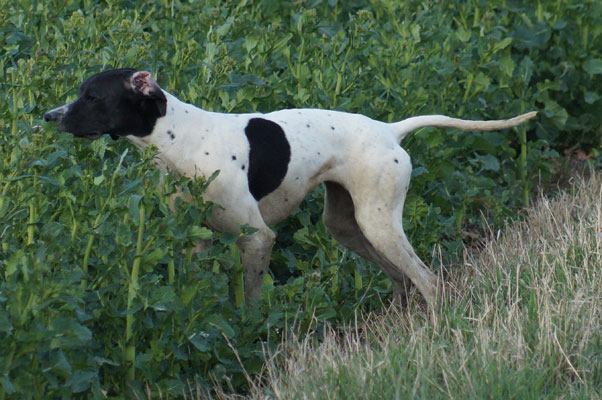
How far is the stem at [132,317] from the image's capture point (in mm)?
4340

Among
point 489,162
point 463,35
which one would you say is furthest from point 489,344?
point 463,35

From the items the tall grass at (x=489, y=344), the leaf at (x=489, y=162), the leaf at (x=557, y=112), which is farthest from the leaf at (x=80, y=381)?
the leaf at (x=557, y=112)

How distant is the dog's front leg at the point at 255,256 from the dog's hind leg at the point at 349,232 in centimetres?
63

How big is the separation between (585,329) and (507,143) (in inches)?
142

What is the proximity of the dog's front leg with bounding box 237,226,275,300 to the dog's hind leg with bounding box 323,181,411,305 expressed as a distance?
63 centimetres

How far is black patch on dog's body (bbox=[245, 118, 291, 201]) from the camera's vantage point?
534 cm

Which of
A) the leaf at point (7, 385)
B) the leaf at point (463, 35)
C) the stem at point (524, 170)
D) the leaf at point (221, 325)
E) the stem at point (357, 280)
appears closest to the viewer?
the leaf at point (7, 385)

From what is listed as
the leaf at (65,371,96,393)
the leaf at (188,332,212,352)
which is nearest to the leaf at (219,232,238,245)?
the leaf at (188,332,212,352)

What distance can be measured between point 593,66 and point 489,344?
4.77 m

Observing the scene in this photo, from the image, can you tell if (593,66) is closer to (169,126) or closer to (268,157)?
(268,157)

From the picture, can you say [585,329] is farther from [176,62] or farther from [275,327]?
[176,62]

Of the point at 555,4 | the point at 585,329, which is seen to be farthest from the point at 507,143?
the point at 585,329

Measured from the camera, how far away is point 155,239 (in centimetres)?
445

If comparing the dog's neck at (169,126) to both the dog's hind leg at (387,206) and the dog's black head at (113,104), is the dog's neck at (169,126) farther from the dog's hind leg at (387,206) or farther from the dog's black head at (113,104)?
the dog's hind leg at (387,206)
